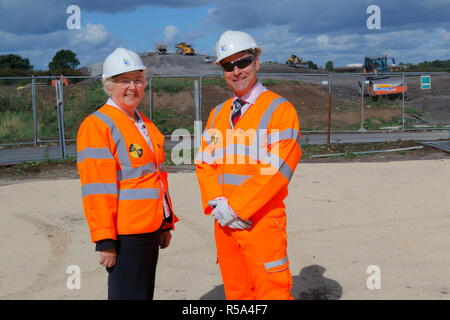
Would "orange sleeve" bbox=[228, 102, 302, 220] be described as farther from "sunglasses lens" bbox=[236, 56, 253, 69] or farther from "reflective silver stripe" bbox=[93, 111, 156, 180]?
"reflective silver stripe" bbox=[93, 111, 156, 180]

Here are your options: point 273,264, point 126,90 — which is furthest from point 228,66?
point 273,264

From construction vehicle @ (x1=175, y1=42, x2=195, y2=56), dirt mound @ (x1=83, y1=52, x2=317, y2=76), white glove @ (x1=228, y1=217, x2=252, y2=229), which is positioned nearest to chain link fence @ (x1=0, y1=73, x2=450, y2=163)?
white glove @ (x1=228, y1=217, x2=252, y2=229)

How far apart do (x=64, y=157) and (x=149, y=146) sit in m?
10.9

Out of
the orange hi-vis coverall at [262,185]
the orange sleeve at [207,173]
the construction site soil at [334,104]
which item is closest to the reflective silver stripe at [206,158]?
the orange sleeve at [207,173]

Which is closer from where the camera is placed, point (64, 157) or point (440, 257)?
point (440, 257)

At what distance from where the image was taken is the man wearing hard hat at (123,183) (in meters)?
3.37

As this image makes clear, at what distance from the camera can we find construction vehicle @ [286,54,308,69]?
58.5 meters

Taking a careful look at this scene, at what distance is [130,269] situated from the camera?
3.49 metres

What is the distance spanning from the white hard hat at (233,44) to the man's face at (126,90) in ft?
1.79

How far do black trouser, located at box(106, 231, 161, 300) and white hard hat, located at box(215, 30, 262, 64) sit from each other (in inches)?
49.2

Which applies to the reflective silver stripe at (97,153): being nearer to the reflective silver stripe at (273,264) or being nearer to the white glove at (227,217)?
the white glove at (227,217)

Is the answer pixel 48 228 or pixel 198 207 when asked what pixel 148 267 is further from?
pixel 198 207

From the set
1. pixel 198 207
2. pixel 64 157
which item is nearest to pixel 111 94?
pixel 198 207
